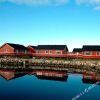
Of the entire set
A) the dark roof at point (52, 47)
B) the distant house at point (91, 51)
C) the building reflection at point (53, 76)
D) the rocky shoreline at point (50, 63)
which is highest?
the dark roof at point (52, 47)

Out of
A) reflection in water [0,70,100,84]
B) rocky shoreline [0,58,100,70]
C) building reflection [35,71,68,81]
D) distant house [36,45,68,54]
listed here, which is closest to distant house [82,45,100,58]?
distant house [36,45,68,54]

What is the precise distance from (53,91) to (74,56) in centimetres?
3568

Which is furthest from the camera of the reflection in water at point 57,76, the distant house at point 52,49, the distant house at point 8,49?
the distant house at point 52,49

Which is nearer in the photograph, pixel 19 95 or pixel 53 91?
pixel 19 95

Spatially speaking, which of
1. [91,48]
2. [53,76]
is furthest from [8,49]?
[53,76]

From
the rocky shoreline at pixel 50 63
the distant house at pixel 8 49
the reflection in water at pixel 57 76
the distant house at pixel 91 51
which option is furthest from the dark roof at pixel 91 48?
the reflection in water at pixel 57 76

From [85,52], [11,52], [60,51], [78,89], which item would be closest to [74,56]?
[85,52]

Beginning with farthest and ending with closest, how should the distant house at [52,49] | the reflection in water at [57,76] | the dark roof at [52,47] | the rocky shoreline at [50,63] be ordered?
the dark roof at [52,47] → the distant house at [52,49] → the rocky shoreline at [50,63] → the reflection in water at [57,76]

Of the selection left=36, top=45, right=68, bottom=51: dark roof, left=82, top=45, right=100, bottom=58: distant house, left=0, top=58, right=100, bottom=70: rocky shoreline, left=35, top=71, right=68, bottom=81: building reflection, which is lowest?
left=35, top=71, right=68, bottom=81: building reflection

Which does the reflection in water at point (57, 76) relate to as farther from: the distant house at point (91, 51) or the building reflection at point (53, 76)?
the distant house at point (91, 51)

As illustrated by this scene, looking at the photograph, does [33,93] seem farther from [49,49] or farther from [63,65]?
[49,49]

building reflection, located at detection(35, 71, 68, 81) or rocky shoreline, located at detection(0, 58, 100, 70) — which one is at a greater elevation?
rocky shoreline, located at detection(0, 58, 100, 70)

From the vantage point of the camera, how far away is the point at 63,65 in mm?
56906

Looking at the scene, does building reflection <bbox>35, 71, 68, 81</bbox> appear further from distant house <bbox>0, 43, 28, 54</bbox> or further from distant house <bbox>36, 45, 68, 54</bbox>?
distant house <bbox>36, 45, 68, 54</bbox>
